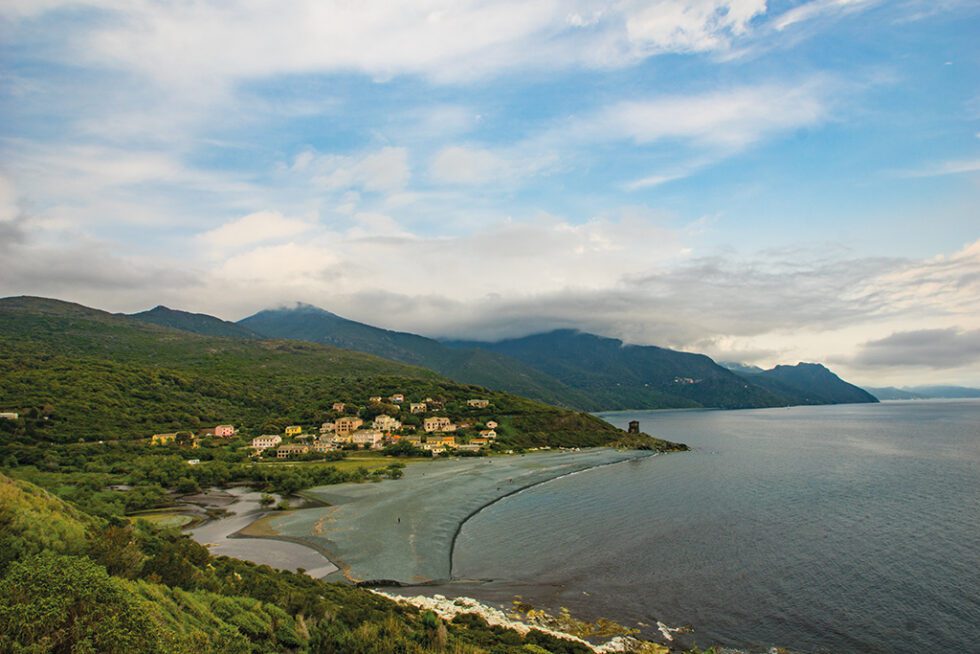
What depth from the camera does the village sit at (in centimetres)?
9569

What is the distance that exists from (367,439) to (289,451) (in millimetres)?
18078

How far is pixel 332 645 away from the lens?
18406 mm

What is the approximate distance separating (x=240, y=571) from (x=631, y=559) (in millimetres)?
27269

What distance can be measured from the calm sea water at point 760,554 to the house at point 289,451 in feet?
155

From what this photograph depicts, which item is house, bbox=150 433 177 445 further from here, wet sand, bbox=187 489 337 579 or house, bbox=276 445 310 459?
wet sand, bbox=187 489 337 579

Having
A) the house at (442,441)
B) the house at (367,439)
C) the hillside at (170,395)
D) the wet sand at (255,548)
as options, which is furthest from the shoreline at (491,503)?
the house at (367,439)

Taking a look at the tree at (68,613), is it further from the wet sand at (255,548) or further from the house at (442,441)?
the house at (442,441)

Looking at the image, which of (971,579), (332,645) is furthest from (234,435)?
(971,579)

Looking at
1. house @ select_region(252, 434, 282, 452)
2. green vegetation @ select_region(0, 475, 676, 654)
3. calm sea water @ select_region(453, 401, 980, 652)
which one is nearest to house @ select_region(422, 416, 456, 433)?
house @ select_region(252, 434, 282, 452)

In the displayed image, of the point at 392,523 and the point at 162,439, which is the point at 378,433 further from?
the point at 392,523

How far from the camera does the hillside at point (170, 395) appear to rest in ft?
309

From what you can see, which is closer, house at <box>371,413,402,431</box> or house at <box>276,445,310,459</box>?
house at <box>276,445,310,459</box>

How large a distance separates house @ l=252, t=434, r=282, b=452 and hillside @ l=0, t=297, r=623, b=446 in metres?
9.49

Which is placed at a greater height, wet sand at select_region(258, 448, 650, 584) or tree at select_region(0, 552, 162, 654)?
tree at select_region(0, 552, 162, 654)
